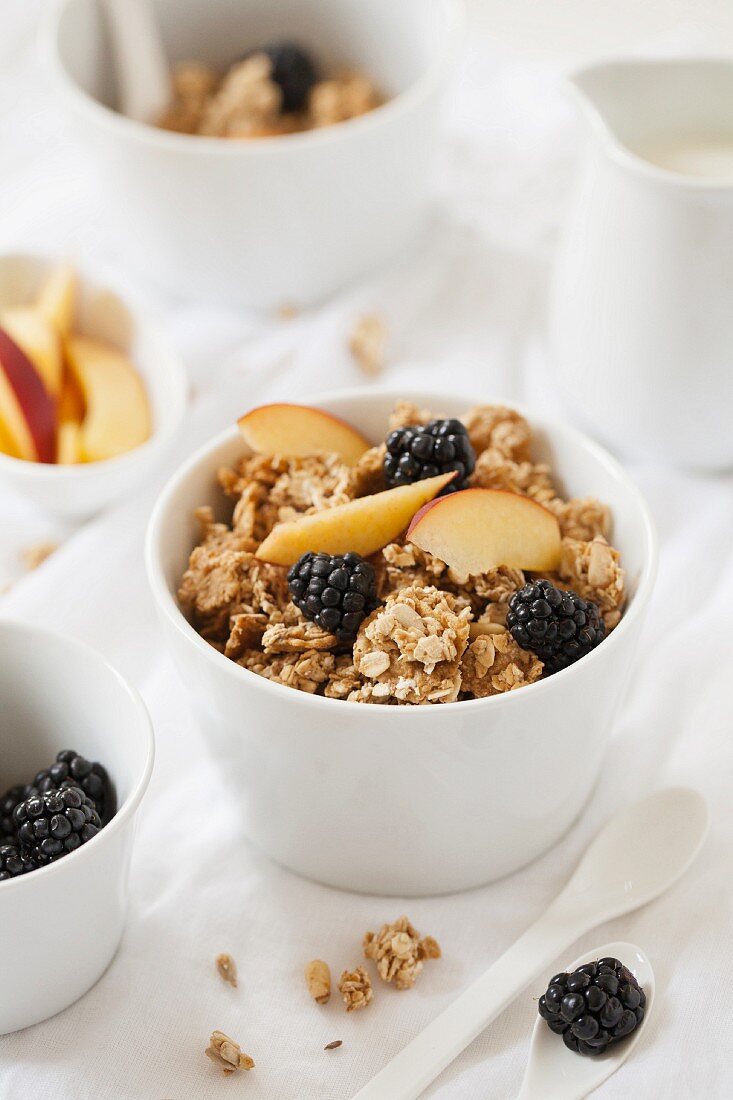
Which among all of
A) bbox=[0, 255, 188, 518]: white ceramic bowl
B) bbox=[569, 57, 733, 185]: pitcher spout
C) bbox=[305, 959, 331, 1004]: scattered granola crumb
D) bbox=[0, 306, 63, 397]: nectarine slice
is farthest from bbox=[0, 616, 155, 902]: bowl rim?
bbox=[569, 57, 733, 185]: pitcher spout

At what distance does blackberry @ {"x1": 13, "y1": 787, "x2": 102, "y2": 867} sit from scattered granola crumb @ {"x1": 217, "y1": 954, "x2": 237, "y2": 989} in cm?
17

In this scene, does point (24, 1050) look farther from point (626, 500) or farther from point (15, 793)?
point (626, 500)

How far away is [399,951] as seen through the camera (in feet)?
3.40

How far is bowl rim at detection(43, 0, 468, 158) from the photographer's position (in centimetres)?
150

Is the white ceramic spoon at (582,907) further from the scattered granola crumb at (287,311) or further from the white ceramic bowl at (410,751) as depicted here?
the scattered granola crumb at (287,311)

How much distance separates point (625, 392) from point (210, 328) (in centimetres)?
58

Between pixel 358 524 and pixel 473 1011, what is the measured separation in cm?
41

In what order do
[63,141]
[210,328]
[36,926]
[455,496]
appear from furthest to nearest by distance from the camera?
[63,141]
[210,328]
[455,496]
[36,926]

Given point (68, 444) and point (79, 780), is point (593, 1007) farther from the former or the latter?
point (68, 444)

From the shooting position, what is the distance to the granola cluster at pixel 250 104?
1.70 m

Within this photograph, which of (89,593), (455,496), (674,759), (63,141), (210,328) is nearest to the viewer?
(455,496)

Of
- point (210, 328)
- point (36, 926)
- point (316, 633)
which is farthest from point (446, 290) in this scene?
point (36, 926)

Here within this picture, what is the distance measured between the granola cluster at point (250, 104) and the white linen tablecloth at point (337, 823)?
0.69ft

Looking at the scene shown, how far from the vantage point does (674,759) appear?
1202 mm
